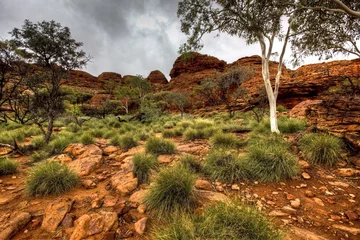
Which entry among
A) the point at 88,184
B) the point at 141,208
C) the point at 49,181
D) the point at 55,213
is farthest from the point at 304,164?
the point at 49,181

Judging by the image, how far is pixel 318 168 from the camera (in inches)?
147

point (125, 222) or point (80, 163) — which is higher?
point (80, 163)

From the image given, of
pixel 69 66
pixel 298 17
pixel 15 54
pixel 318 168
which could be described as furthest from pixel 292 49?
pixel 15 54

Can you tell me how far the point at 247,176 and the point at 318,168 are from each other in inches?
69.6

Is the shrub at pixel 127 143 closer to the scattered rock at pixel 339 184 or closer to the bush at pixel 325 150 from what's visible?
the bush at pixel 325 150

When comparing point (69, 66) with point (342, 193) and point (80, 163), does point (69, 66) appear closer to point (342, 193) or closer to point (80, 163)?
point (80, 163)

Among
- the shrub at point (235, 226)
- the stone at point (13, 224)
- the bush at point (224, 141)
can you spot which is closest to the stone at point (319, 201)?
the shrub at point (235, 226)

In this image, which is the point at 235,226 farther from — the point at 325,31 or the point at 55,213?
the point at 325,31

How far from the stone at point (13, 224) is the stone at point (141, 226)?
1614 millimetres

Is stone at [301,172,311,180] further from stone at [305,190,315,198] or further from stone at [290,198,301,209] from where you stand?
stone at [290,198,301,209]

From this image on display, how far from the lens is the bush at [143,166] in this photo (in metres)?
3.64

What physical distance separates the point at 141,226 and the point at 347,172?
4327 mm

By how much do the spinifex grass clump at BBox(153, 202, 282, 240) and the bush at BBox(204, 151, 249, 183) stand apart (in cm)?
153

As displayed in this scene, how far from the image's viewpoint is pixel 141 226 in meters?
2.22
